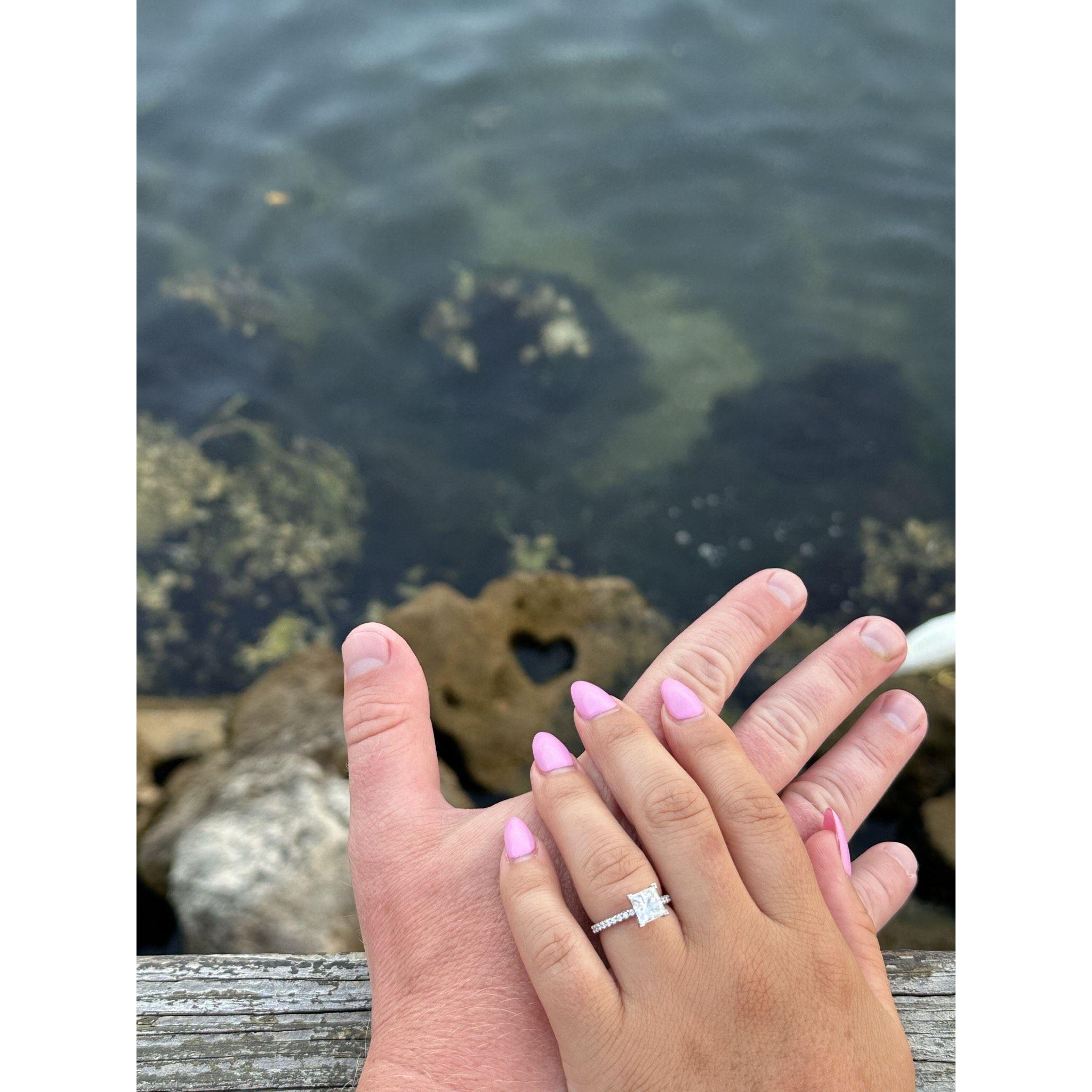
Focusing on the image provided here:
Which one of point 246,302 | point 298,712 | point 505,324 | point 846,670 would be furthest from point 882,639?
point 246,302

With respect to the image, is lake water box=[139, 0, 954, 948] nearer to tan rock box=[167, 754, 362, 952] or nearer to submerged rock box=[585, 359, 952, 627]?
submerged rock box=[585, 359, 952, 627]

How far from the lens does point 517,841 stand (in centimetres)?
123

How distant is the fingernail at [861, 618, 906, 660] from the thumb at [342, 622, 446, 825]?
853 millimetres

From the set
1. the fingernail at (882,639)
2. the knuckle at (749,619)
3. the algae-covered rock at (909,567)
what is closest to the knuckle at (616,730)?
the knuckle at (749,619)

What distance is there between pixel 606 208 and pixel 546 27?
1122 mm

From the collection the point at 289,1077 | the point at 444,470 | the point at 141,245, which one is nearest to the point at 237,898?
the point at 289,1077

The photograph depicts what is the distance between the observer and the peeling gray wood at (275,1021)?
3.84ft

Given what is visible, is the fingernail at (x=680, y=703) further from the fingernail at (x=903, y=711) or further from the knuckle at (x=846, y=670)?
the fingernail at (x=903, y=711)

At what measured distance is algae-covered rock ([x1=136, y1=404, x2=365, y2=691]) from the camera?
2.85 m

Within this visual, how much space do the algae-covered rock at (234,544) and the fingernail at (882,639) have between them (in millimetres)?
1827

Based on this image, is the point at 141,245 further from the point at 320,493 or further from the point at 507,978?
the point at 507,978

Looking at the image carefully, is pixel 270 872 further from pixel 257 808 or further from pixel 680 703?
pixel 680 703

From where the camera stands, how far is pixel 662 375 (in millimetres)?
3250

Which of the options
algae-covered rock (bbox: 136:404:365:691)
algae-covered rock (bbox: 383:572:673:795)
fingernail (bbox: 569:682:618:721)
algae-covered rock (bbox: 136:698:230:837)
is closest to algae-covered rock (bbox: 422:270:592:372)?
algae-covered rock (bbox: 136:404:365:691)
